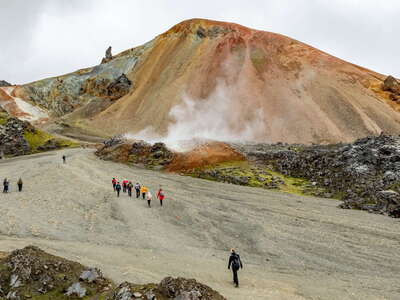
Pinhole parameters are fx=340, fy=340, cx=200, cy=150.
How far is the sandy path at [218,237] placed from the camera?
18.0 m

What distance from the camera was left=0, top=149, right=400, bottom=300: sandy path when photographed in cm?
1803

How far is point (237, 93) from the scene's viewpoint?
3524 inches

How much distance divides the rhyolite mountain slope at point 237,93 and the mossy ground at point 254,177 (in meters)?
21.3

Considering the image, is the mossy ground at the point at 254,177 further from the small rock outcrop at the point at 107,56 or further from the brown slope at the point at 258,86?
the small rock outcrop at the point at 107,56

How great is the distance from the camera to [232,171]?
5100cm

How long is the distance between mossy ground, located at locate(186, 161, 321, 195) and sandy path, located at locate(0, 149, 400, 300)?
4.23m

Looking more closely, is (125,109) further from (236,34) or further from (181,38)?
(236,34)

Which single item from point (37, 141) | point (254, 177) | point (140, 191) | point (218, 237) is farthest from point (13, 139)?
point (218, 237)

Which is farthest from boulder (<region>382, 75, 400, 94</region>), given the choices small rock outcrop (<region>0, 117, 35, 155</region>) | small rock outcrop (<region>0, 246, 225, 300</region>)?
small rock outcrop (<region>0, 246, 225, 300</region>)

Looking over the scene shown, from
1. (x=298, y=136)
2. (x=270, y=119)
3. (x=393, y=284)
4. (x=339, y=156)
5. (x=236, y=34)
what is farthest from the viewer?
(x=236, y=34)

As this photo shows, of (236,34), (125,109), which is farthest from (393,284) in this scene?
(236,34)

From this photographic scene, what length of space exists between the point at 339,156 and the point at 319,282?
34.6 metres

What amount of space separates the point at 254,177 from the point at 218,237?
2407 cm


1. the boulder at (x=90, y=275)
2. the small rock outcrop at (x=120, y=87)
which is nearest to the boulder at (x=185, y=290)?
the boulder at (x=90, y=275)
